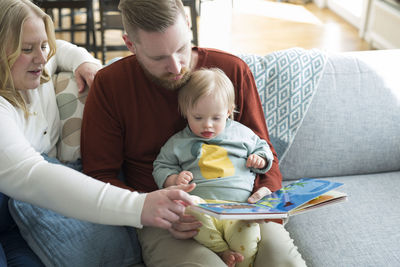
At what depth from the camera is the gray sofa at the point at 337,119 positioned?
1.87 metres

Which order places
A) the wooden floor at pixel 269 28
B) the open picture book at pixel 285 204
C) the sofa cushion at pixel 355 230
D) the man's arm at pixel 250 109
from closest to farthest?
the open picture book at pixel 285 204 → the sofa cushion at pixel 355 230 → the man's arm at pixel 250 109 → the wooden floor at pixel 269 28

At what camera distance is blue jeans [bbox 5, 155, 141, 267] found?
141 cm

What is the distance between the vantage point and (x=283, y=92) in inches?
73.6

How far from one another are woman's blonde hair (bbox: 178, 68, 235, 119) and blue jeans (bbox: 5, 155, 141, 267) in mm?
508

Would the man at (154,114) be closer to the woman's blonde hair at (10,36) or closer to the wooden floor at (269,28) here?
the woman's blonde hair at (10,36)

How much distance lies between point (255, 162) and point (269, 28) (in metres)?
4.17

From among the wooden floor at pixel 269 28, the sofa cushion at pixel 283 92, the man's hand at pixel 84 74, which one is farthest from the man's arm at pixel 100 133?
the wooden floor at pixel 269 28

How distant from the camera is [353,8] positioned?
5.66 metres

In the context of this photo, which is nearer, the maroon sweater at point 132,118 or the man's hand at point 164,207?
the man's hand at point 164,207

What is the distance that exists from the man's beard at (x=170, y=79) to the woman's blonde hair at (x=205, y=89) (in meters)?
0.02

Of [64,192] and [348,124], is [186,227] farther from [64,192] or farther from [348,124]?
[348,124]

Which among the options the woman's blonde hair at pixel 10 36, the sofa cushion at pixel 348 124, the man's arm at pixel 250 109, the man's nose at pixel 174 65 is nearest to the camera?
the woman's blonde hair at pixel 10 36

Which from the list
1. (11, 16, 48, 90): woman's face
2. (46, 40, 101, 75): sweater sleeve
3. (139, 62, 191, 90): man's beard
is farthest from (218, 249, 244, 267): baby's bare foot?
(46, 40, 101, 75): sweater sleeve

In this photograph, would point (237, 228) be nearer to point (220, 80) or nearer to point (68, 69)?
point (220, 80)
